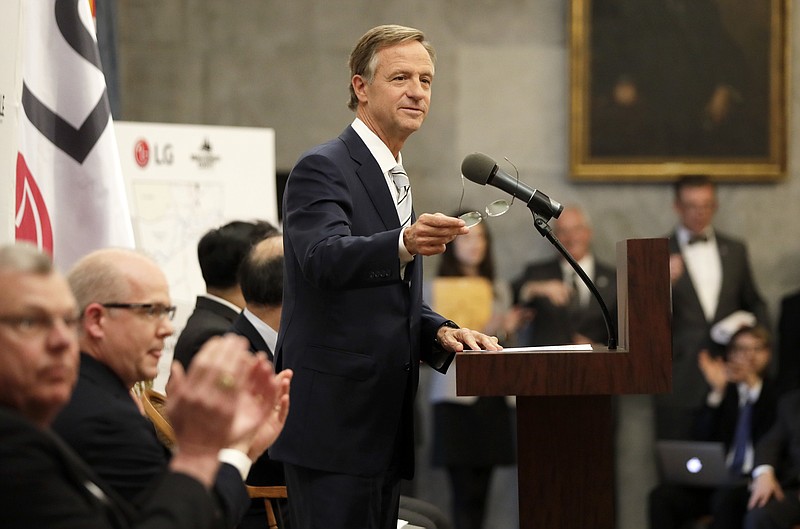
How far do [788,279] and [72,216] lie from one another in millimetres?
6491

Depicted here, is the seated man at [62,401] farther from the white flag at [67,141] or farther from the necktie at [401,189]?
the white flag at [67,141]

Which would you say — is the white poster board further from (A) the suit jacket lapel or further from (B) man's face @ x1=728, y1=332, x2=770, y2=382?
(B) man's face @ x1=728, y1=332, x2=770, y2=382

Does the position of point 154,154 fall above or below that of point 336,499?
above

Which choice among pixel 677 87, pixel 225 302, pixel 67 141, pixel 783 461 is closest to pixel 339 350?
pixel 67 141

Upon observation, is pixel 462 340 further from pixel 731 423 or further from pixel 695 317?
pixel 695 317

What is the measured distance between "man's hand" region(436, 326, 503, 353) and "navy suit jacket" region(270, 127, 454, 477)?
10cm

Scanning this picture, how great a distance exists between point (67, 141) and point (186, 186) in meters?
2.56

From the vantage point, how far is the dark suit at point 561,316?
7664 millimetres

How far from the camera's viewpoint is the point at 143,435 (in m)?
2.31

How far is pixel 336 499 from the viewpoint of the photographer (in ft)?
9.70

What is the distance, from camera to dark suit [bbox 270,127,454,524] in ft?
9.78

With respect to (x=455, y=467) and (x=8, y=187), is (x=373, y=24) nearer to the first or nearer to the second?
(x=455, y=467)

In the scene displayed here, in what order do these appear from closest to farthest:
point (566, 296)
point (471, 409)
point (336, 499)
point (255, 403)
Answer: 1. point (255, 403)
2. point (336, 499)
3. point (471, 409)
4. point (566, 296)

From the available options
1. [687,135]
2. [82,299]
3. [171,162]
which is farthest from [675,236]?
[82,299]
